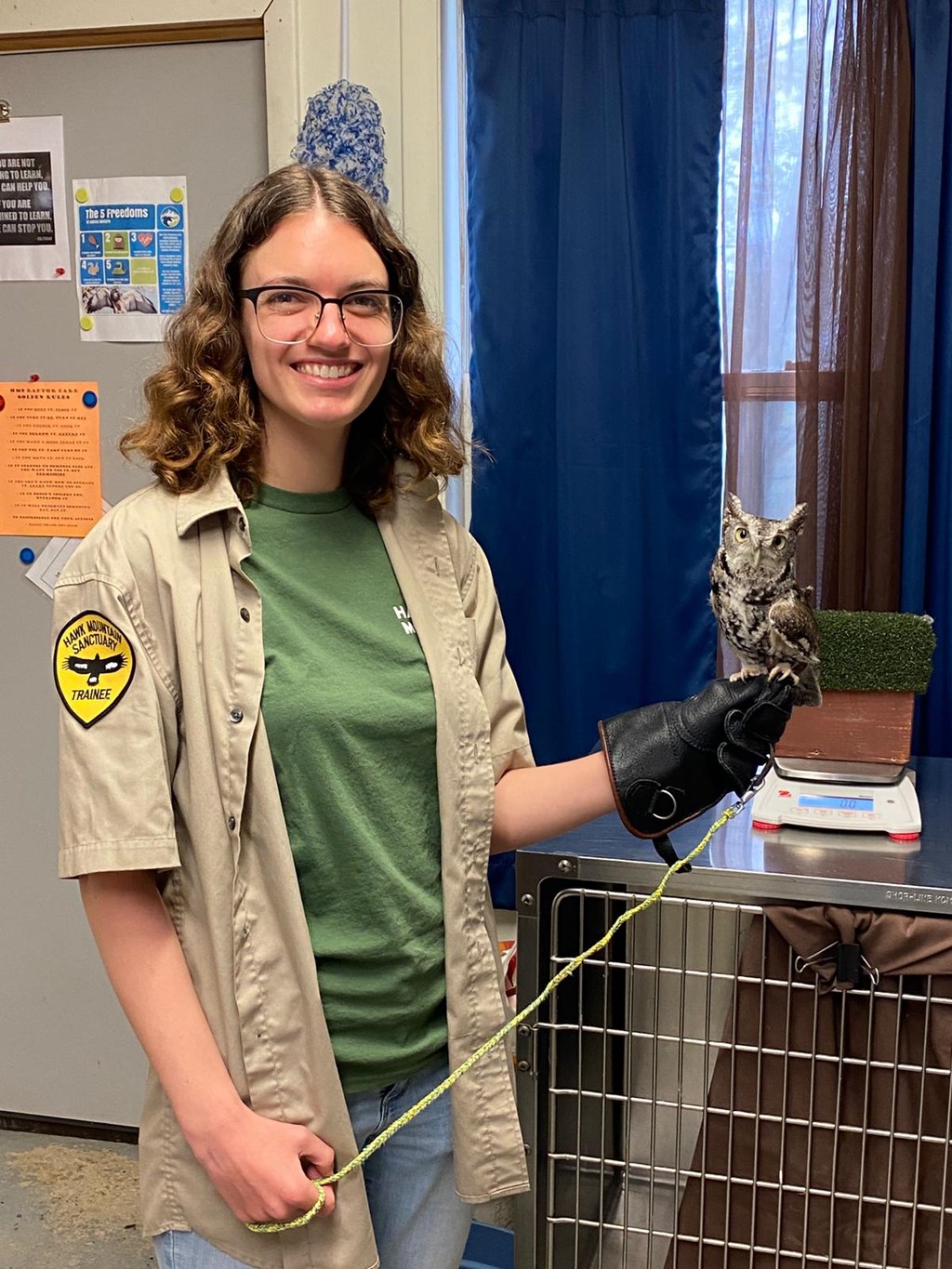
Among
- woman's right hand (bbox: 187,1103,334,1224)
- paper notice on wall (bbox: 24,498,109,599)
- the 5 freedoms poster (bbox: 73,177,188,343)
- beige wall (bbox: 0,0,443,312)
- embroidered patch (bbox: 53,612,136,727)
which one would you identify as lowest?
woman's right hand (bbox: 187,1103,334,1224)

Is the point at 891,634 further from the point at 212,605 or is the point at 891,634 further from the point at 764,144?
the point at 212,605

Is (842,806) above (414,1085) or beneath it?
above

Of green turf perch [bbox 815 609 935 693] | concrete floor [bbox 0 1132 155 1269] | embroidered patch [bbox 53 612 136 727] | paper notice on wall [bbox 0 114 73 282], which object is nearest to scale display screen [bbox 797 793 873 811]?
green turf perch [bbox 815 609 935 693]

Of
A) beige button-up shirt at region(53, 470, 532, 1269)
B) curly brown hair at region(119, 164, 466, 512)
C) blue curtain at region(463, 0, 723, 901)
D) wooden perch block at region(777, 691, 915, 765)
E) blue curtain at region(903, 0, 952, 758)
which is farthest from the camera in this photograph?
blue curtain at region(463, 0, 723, 901)

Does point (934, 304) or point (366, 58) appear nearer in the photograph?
point (934, 304)

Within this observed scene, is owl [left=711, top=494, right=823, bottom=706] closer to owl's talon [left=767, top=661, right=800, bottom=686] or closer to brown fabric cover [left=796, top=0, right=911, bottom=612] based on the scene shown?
owl's talon [left=767, top=661, right=800, bottom=686]

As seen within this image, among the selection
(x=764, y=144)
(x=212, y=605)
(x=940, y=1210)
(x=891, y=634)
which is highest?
(x=764, y=144)

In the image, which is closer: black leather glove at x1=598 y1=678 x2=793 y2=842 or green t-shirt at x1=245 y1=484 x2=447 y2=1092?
green t-shirt at x1=245 y1=484 x2=447 y2=1092

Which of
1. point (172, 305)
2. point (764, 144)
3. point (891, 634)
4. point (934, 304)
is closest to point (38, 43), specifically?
point (172, 305)

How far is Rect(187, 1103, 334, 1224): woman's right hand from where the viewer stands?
3.42 feet

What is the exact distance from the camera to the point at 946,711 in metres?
1.98

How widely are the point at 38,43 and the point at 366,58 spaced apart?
2.18 feet

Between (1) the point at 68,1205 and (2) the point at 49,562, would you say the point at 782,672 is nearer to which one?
(2) the point at 49,562

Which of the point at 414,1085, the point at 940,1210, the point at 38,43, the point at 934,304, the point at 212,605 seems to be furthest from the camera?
the point at 38,43
